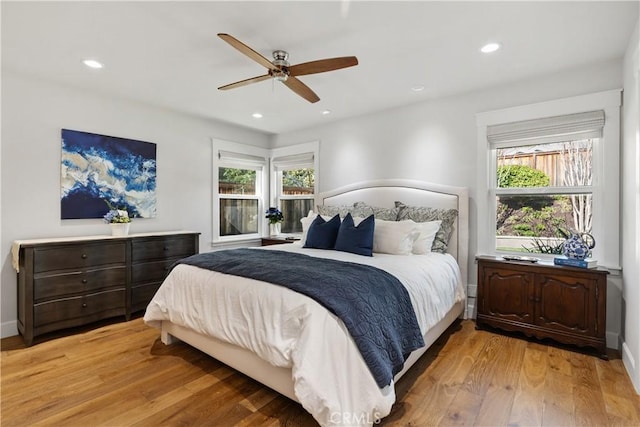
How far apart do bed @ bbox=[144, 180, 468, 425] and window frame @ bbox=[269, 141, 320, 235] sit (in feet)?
6.41

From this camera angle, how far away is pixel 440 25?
228cm

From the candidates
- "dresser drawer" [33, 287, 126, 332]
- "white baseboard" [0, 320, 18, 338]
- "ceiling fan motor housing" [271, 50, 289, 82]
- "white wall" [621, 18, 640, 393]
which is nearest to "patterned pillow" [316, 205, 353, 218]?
"ceiling fan motor housing" [271, 50, 289, 82]

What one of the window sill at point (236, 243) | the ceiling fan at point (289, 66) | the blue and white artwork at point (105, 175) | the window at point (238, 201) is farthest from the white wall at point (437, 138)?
the blue and white artwork at point (105, 175)

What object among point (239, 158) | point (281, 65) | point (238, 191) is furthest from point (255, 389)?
point (239, 158)

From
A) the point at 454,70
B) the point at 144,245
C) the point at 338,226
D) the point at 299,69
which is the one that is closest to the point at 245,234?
the point at 144,245

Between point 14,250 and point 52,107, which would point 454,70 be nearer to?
point 52,107

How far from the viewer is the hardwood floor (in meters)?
1.83

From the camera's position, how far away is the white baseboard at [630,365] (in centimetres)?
211

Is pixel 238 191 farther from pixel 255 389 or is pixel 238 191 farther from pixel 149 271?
pixel 255 389

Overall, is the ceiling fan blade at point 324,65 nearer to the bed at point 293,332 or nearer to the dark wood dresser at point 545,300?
the bed at point 293,332

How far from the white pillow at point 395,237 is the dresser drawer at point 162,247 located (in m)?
2.37

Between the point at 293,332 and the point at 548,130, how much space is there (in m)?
3.08

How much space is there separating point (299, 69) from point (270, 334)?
6.24ft

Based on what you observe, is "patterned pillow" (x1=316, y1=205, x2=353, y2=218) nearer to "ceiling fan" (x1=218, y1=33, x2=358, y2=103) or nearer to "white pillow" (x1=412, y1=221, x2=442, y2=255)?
"white pillow" (x1=412, y1=221, x2=442, y2=255)
